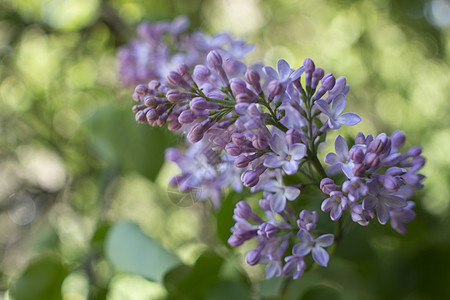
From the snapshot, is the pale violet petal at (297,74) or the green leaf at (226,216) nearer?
the pale violet petal at (297,74)

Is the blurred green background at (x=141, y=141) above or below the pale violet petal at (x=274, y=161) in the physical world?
below

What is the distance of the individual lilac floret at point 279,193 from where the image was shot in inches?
13.5

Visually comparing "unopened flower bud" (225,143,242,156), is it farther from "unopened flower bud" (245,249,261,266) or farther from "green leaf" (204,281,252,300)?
"green leaf" (204,281,252,300)

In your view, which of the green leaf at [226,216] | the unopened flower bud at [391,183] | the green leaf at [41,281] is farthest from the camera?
the green leaf at [41,281]

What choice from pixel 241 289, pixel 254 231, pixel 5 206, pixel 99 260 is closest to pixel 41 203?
pixel 5 206

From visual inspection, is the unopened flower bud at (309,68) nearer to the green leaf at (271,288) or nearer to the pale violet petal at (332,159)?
the pale violet petal at (332,159)

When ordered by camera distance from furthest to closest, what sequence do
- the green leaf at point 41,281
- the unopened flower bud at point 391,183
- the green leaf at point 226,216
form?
1. the green leaf at point 41,281
2. the green leaf at point 226,216
3. the unopened flower bud at point 391,183

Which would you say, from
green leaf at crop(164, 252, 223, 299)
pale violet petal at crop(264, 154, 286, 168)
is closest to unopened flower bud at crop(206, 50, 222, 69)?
pale violet petal at crop(264, 154, 286, 168)

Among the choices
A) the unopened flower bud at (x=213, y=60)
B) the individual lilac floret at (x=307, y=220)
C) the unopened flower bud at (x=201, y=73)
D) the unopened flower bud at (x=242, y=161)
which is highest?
the unopened flower bud at (x=213, y=60)

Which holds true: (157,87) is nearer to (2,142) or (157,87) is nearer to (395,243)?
(395,243)

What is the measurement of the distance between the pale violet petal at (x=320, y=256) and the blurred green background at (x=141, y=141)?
18 centimetres

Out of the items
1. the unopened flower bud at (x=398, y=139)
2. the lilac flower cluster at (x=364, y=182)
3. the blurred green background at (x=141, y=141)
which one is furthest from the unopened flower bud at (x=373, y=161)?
the blurred green background at (x=141, y=141)

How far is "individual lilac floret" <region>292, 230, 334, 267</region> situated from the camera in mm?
342

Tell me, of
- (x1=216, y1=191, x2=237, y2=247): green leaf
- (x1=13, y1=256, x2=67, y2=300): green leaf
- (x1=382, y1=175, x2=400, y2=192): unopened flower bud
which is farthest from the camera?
(x1=13, y1=256, x2=67, y2=300): green leaf
